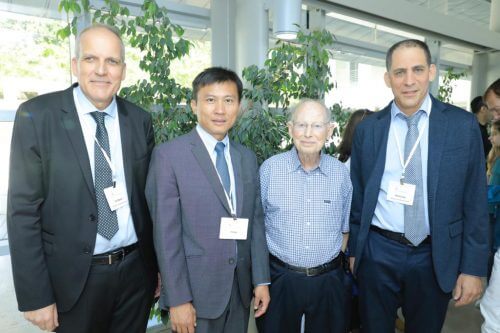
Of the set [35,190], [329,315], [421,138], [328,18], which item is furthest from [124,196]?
[328,18]

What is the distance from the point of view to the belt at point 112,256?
4.72 ft

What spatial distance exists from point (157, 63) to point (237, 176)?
129 centimetres

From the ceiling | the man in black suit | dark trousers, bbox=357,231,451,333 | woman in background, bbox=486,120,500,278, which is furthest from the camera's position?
the ceiling

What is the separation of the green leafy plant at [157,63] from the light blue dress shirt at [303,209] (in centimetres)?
99

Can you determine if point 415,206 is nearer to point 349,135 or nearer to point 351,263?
point 351,263

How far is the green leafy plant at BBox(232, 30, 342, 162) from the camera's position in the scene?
105 inches

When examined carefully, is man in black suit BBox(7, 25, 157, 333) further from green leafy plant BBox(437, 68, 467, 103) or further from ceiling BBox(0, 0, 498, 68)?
green leafy plant BBox(437, 68, 467, 103)

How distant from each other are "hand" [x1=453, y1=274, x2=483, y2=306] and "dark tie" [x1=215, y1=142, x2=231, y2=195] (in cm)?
120

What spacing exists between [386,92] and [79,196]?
21.6ft

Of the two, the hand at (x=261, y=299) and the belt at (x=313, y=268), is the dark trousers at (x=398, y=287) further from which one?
the hand at (x=261, y=299)

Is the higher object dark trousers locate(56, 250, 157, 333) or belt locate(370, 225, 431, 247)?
belt locate(370, 225, 431, 247)

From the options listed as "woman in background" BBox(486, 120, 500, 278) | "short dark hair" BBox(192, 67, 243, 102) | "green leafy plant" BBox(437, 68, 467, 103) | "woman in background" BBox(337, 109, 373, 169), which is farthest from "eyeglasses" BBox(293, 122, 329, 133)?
"green leafy plant" BBox(437, 68, 467, 103)

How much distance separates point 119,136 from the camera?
1544mm

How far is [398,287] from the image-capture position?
1698 millimetres
